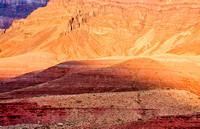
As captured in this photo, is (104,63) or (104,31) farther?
(104,31)

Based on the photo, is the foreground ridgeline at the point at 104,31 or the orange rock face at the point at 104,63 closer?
the orange rock face at the point at 104,63

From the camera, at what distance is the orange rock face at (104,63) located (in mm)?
23219

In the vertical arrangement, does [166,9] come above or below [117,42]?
above

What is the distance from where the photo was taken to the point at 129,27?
405ft

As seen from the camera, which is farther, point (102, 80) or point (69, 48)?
point (69, 48)

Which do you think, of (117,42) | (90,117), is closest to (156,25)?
(117,42)

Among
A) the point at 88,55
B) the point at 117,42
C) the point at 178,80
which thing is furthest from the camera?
the point at 117,42

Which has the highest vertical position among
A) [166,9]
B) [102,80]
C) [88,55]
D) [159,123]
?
[166,9]

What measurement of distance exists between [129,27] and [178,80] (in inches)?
3522

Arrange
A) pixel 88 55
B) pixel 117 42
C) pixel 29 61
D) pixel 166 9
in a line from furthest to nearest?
pixel 166 9 < pixel 117 42 < pixel 88 55 < pixel 29 61

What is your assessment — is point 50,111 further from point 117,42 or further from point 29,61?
point 117,42

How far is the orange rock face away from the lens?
23.2 metres

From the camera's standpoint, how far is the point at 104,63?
5844 centimetres

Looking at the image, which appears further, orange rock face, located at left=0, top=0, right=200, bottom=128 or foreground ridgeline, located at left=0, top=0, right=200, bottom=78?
foreground ridgeline, located at left=0, top=0, right=200, bottom=78
